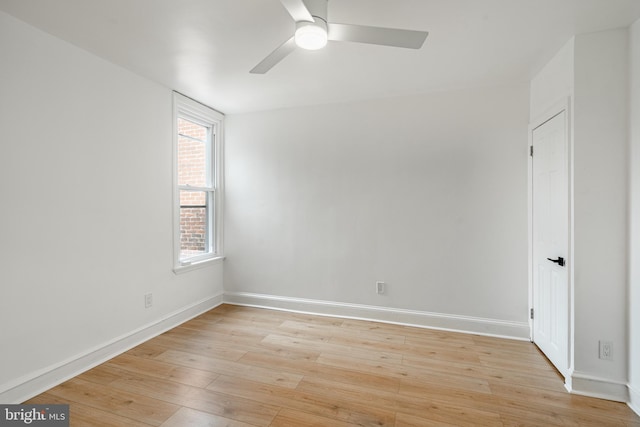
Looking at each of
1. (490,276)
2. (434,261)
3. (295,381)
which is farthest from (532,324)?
(295,381)

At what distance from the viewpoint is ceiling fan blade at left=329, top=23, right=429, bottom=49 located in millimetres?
1604

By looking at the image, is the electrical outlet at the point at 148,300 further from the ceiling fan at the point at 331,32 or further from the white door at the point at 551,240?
the white door at the point at 551,240

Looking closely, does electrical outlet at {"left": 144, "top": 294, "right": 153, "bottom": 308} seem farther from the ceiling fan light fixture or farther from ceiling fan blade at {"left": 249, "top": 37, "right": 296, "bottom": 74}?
the ceiling fan light fixture

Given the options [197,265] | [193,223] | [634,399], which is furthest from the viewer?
[193,223]

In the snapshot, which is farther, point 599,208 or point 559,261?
point 559,261

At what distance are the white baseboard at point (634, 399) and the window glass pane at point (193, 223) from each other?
3974 millimetres

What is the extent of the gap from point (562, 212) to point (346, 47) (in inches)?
79.9

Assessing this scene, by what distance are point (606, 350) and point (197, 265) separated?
3710mm

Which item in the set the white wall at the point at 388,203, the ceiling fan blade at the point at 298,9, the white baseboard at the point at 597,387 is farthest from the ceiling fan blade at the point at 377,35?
the white baseboard at the point at 597,387

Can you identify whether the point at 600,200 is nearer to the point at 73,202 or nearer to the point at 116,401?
the point at 116,401

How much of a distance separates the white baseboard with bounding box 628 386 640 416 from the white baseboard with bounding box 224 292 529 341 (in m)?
0.99

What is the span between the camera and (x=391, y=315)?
3.45m

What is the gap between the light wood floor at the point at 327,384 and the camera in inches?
75.8

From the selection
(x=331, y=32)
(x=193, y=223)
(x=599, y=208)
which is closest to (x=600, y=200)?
(x=599, y=208)
